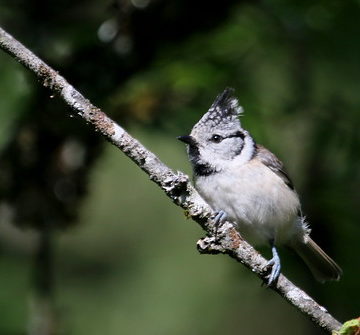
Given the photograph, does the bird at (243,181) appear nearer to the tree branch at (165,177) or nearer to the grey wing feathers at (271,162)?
the grey wing feathers at (271,162)

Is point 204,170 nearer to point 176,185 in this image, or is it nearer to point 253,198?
point 253,198

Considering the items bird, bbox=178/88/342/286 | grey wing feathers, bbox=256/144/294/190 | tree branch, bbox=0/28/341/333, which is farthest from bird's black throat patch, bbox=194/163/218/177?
tree branch, bbox=0/28/341/333

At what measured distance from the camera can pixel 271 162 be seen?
495 centimetres

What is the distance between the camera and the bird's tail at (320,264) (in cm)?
491

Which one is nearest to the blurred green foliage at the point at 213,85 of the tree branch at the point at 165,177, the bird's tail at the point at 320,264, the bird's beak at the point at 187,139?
the bird's tail at the point at 320,264

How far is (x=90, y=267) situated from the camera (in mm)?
6344

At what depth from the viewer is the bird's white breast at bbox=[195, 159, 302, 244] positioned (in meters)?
4.61

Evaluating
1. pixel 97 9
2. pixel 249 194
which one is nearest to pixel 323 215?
pixel 249 194

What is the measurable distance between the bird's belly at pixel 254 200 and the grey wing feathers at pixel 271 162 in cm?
7

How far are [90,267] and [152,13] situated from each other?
2.30 meters

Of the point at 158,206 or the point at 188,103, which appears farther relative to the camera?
the point at 158,206

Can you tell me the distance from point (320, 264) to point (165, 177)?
7.30 feet

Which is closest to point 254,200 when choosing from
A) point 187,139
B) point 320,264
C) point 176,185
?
point 187,139

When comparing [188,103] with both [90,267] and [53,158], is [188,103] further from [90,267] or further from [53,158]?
[90,267]
